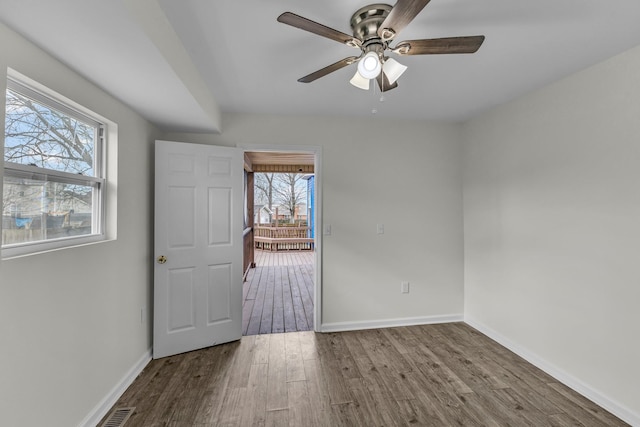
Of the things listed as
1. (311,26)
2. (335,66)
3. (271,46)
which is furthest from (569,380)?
(271,46)

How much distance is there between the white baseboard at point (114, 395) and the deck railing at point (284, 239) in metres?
6.96

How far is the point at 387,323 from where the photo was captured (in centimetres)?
331

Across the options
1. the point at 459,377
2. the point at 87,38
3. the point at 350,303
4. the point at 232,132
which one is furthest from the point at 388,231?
the point at 87,38

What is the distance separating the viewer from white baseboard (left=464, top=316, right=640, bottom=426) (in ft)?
6.17

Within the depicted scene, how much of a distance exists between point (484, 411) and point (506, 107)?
2.62m

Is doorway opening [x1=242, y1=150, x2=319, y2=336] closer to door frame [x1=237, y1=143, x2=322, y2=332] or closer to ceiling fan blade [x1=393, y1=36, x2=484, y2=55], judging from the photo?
door frame [x1=237, y1=143, x2=322, y2=332]

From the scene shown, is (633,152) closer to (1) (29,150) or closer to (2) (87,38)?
(2) (87,38)

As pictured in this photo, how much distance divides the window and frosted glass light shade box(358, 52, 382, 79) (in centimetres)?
163

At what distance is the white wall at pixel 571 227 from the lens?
1.89 meters

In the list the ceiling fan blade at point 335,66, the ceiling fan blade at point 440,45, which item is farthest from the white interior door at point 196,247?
the ceiling fan blade at point 440,45

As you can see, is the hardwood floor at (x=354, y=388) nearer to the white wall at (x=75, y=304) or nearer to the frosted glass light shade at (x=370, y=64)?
the white wall at (x=75, y=304)

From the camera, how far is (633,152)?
1.85 metres

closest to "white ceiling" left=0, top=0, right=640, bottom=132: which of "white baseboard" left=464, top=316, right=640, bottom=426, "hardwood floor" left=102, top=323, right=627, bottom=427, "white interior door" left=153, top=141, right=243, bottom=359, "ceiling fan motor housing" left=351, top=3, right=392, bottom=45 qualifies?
"ceiling fan motor housing" left=351, top=3, right=392, bottom=45

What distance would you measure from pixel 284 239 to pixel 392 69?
323 inches
